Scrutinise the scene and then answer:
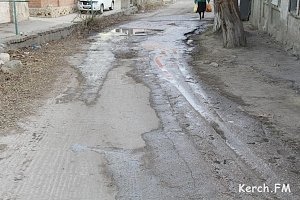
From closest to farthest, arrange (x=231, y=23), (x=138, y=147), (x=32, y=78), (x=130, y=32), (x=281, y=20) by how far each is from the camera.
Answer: (x=138, y=147), (x=32, y=78), (x=231, y=23), (x=281, y=20), (x=130, y=32)

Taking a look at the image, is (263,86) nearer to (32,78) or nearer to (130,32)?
(32,78)

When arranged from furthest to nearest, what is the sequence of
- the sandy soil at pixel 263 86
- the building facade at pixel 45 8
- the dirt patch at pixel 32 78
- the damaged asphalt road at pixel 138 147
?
the building facade at pixel 45 8 < the dirt patch at pixel 32 78 < the sandy soil at pixel 263 86 < the damaged asphalt road at pixel 138 147

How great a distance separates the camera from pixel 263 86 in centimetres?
944

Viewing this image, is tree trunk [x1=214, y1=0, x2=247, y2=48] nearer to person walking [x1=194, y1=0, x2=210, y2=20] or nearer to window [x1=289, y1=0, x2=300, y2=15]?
window [x1=289, y1=0, x2=300, y2=15]

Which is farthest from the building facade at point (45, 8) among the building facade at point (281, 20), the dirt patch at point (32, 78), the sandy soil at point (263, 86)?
the building facade at point (281, 20)

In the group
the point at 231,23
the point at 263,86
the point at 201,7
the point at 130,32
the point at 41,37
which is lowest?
the point at 263,86

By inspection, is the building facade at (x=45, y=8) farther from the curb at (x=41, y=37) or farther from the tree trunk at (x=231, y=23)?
the tree trunk at (x=231, y=23)

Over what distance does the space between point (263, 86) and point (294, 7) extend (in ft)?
19.5

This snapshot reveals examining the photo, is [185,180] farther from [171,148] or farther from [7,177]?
[7,177]

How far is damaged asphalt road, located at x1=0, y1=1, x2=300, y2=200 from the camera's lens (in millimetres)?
4750

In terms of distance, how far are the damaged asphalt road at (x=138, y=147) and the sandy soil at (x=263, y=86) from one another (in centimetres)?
13

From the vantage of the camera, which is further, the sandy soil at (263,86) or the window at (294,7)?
the window at (294,7)

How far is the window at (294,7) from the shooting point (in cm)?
1358

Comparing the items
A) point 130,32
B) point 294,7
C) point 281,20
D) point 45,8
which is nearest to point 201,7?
point 130,32
